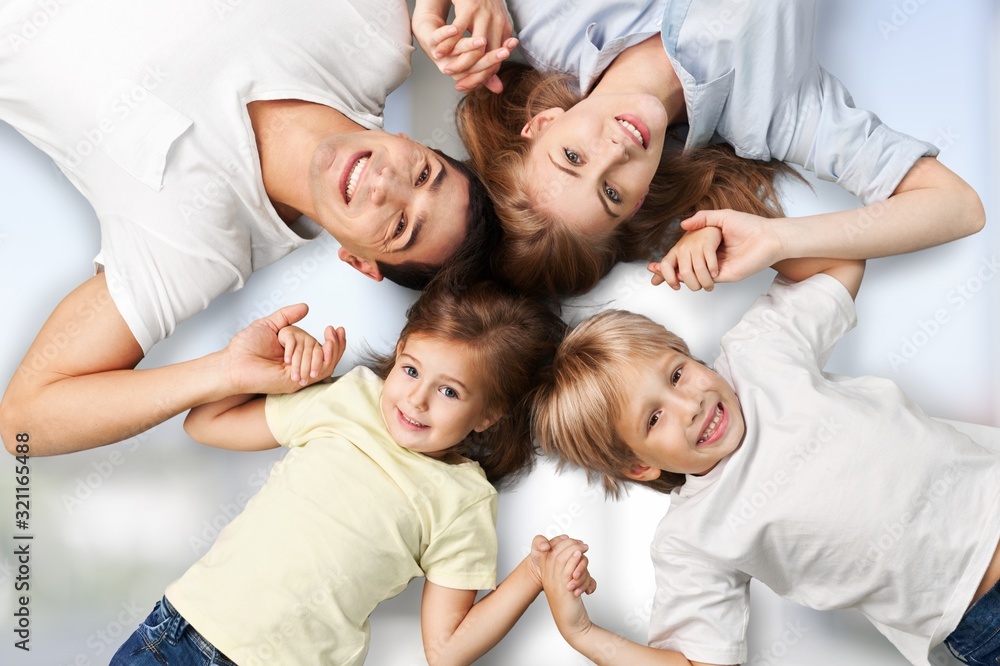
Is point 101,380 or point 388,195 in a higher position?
point 388,195

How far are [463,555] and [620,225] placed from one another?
1.79 ft

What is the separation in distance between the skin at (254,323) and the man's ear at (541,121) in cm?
14

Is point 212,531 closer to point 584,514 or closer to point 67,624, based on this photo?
point 67,624

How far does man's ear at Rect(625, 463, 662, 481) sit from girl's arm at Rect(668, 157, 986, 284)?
0.27 meters

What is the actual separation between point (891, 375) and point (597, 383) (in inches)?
19.3

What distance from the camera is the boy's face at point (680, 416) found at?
108 cm

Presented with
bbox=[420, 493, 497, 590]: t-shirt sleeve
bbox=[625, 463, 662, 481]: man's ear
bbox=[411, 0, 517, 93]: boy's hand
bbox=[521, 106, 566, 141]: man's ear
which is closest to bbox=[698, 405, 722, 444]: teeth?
bbox=[625, 463, 662, 481]: man's ear

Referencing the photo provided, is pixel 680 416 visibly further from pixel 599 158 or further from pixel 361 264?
pixel 361 264

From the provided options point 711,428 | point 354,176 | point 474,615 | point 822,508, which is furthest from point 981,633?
point 354,176

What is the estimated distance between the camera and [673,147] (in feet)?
4.33

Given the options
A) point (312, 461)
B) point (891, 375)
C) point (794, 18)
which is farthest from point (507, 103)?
point (891, 375)

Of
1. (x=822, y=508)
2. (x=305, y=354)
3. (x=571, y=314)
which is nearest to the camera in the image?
(x=822, y=508)

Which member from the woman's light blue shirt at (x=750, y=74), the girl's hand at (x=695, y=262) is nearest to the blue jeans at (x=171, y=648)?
the girl's hand at (x=695, y=262)

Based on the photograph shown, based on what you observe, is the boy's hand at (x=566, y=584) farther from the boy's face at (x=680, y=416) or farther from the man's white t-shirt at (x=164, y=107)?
the man's white t-shirt at (x=164, y=107)
